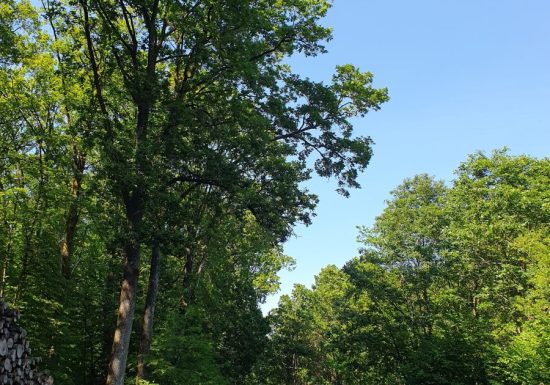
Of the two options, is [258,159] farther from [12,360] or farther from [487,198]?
[487,198]

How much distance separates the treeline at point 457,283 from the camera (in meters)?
20.1

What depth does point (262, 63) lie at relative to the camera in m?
16.3

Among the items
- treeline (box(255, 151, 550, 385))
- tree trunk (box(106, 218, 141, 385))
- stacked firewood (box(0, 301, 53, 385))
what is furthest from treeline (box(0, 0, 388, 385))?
treeline (box(255, 151, 550, 385))

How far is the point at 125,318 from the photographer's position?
1215 centimetres

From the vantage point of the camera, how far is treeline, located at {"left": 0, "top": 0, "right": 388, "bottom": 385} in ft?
41.3

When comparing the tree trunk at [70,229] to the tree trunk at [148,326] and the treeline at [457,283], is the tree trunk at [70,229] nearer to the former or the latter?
Answer: the tree trunk at [148,326]

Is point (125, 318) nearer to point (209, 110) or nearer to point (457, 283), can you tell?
point (209, 110)

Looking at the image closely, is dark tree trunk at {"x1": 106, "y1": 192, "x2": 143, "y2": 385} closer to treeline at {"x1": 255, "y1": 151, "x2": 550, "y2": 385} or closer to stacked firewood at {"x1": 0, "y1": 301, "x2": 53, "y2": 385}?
stacked firewood at {"x1": 0, "y1": 301, "x2": 53, "y2": 385}

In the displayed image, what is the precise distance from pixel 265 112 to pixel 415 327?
16115 mm

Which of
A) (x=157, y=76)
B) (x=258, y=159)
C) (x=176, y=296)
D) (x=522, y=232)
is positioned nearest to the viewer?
(x=157, y=76)

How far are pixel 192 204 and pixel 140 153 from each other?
4.28 metres

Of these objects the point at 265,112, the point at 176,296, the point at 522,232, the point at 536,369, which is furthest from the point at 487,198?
the point at 176,296

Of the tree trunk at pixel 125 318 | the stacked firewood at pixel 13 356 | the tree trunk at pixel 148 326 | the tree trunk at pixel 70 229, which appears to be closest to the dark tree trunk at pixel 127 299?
the tree trunk at pixel 125 318

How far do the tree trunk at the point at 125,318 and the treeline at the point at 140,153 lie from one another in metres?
0.04
